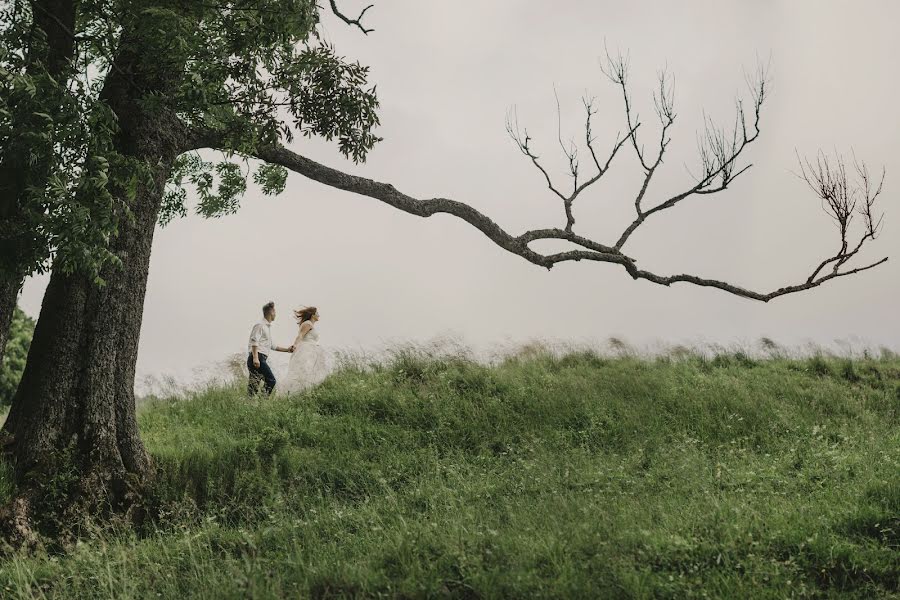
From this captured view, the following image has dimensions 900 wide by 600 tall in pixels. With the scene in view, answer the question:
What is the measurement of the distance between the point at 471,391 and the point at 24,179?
8151mm

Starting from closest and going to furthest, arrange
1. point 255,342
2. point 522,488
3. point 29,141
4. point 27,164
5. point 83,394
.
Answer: point 29,141 → point 27,164 → point 522,488 → point 83,394 → point 255,342

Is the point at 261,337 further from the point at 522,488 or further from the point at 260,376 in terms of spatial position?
the point at 522,488

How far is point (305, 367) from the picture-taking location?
15.7 metres

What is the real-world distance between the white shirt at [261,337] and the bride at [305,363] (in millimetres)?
592

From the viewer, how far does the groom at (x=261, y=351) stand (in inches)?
613

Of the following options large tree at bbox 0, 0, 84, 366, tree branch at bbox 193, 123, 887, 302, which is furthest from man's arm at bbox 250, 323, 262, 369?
large tree at bbox 0, 0, 84, 366

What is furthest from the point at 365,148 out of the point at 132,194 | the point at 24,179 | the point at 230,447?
the point at 230,447

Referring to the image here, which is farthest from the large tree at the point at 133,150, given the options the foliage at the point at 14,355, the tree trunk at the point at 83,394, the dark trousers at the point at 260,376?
the foliage at the point at 14,355

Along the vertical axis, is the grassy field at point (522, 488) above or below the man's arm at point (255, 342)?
below

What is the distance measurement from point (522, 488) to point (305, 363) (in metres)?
8.06

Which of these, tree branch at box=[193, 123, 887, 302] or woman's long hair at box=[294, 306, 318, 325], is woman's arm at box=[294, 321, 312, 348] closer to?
woman's long hair at box=[294, 306, 318, 325]

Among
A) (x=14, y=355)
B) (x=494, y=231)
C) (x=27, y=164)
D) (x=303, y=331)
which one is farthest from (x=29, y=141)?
(x=14, y=355)

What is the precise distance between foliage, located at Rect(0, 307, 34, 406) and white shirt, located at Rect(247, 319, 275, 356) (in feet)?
52.8

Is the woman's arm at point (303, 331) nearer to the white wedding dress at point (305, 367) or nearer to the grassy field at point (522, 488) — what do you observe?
the white wedding dress at point (305, 367)
